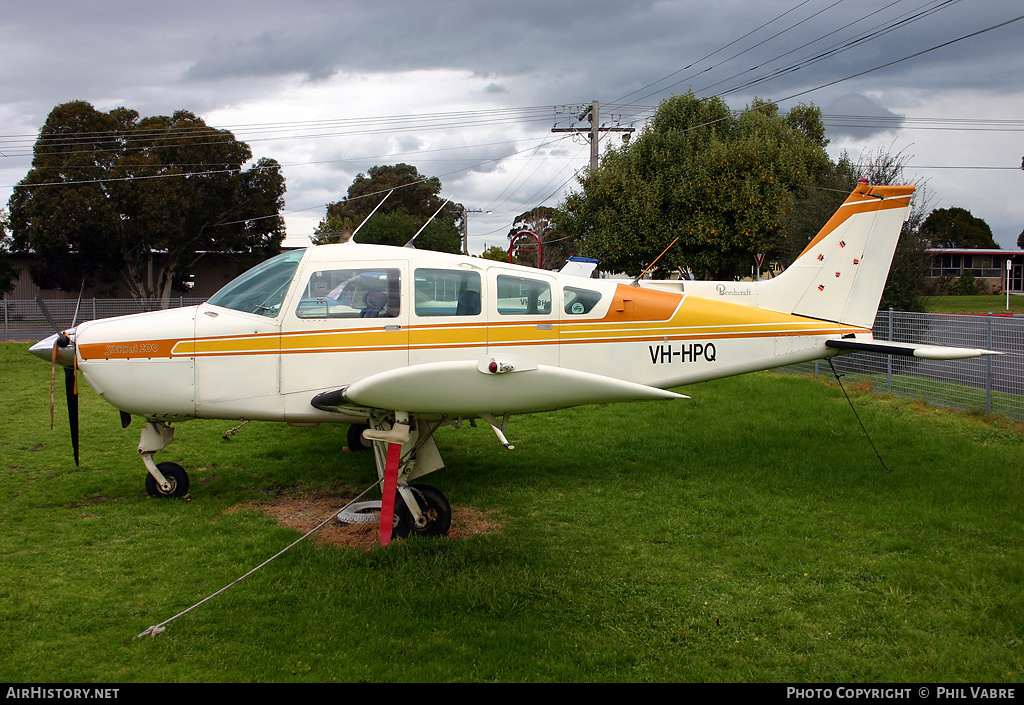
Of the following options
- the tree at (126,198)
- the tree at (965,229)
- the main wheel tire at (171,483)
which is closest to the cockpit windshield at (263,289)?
the main wheel tire at (171,483)

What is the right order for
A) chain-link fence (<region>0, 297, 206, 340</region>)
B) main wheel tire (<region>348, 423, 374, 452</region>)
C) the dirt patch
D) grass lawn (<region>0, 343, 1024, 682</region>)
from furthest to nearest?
chain-link fence (<region>0, 297, 206, 340</region>), main wheel tire (<region>348, 423, 374, 452</region>), the dirt patch, grass lawn (<region>0, 343, 1024, 682</region>)

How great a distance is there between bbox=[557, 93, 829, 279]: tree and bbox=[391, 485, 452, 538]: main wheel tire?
1702 cm

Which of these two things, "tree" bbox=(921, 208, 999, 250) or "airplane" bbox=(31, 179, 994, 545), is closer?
"airplane" bbox=(31, 179, 994, 545)

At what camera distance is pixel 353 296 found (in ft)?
21.2

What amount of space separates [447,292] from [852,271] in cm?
496

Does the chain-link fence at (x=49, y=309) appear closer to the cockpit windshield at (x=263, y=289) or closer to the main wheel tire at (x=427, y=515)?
the cockpit windshield at (x=263, y=289)

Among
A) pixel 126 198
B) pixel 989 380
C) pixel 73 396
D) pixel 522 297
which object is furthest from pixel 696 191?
pixel 126 198

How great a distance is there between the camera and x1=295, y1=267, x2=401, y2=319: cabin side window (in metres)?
6.40

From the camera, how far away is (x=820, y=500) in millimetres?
7090

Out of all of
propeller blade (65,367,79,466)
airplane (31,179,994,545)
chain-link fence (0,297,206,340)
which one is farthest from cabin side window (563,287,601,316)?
chain-link fence (0,297,206,340)

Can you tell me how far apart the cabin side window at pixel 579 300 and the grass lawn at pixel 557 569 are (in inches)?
83.4

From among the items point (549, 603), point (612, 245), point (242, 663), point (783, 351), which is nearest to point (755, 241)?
point (612, 245)

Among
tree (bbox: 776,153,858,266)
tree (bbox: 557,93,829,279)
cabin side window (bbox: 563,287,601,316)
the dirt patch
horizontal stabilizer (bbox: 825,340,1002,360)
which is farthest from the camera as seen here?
tree (bbox: 557,93,829,279)

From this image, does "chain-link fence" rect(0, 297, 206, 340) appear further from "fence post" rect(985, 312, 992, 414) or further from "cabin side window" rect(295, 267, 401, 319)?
"fence post" rect(985, 312, 992, 414)
